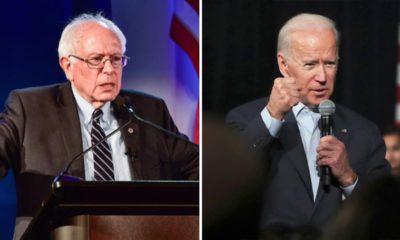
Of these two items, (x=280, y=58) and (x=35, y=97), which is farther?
(x=35, y=97)

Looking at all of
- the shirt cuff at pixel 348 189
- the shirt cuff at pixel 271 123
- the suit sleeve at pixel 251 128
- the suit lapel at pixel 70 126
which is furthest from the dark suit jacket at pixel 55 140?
the shirt cuff at pixel 348 189

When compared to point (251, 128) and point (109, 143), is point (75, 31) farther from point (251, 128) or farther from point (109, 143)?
point (251, 128)

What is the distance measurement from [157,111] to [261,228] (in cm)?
230

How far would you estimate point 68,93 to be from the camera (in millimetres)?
5426

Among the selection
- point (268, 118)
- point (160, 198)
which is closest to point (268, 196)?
point (268, 118)

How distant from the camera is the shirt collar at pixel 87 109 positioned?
5.38m

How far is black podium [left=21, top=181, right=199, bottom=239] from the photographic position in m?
4.30

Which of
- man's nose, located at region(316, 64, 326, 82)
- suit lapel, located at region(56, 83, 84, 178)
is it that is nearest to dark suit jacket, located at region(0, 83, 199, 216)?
suit lapel, located at region(56, 83, 84, 178)

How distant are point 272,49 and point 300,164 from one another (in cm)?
45

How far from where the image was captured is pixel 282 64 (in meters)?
3.30

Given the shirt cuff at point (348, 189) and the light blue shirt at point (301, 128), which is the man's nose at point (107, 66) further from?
the shirt cuff at point (348, 189)

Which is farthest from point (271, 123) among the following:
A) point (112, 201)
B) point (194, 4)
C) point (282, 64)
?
point (194, 4)

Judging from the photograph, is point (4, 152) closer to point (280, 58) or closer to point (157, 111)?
point (157, 111)

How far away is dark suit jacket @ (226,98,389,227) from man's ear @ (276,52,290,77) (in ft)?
0.40
